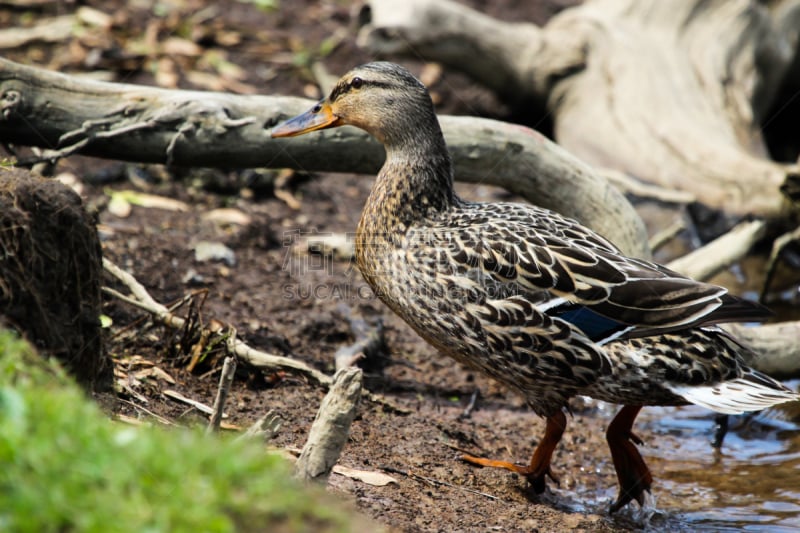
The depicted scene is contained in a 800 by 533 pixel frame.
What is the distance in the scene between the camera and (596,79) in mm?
8047

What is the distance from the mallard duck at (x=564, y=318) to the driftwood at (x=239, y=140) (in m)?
1.07

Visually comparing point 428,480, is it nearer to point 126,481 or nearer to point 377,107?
point 377,107

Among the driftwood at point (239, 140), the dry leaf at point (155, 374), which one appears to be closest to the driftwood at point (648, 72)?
the driftwood at point (239, 140)

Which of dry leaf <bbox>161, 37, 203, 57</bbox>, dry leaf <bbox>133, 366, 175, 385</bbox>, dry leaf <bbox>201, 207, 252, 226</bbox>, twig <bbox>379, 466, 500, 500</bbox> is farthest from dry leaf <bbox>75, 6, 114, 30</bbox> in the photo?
twig <bbox>379, 466, 500, 500</bbox>

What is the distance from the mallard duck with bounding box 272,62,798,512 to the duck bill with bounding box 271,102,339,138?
92 centimetres

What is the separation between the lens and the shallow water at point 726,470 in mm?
4355

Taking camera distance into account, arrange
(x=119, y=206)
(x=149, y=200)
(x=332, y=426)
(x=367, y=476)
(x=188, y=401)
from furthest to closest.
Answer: (x=149, y=200)
(x=119, y=206)
(x=188, y=401)
(x=367, y=476)
(x=332, y=426)

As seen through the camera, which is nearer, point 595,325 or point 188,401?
point 595,325

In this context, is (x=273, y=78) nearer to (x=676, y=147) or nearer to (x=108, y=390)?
(x=676, y=147)

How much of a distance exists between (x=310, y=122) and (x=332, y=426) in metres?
2.46

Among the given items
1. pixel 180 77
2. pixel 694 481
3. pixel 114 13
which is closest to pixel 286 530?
pixel 694 481

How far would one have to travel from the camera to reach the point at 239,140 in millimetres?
4965

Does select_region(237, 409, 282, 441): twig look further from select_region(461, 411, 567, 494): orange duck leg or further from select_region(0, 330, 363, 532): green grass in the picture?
select_region(461, 411, 567, 494): orange duck leg

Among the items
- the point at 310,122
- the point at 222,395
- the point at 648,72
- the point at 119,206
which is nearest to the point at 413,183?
the point at 310,122
